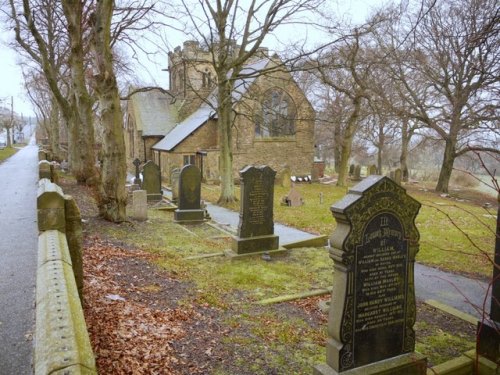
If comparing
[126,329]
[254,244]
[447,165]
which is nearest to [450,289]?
[254,244]

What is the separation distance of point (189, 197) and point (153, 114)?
87.0ft

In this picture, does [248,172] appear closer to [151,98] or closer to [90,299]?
[90,299]

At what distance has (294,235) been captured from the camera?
42.0 feet

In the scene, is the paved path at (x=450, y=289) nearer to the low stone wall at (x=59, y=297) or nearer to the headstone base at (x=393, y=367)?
the headstone base at (x=393, y=367)

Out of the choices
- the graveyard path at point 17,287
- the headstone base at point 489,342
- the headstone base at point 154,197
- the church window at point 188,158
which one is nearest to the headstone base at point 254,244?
the graveyard path at point 17,287

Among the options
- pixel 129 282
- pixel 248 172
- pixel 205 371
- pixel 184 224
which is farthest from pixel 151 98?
pixel 205 371

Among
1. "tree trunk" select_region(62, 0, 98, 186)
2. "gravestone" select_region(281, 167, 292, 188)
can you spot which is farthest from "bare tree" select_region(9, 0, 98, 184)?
"gravestone" select_region(281, 167, 292, 188)

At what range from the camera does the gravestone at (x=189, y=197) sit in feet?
46.3

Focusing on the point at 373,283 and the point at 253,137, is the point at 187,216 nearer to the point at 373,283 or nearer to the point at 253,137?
the point at 373,283

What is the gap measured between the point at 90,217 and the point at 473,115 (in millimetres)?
21305

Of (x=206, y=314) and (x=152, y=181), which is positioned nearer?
(x=206, y=314)

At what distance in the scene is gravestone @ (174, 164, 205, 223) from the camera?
14.1 m

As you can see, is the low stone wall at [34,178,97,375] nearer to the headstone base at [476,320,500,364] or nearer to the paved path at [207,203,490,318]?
the headstone base at [476,320,500,364]

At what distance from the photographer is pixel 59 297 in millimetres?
3086
